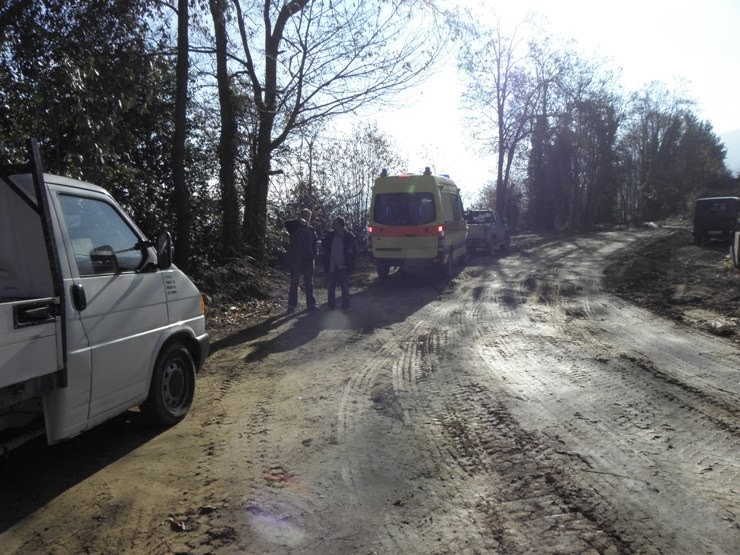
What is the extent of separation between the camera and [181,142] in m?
10.7

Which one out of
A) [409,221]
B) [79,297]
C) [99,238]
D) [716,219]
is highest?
[409,221]

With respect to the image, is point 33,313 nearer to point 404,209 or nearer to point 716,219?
point 404,209

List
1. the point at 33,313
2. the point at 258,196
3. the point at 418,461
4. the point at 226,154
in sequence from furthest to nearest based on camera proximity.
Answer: the point at 258,196 → the point at 226,154 → the point at 418,461 → the point at 33,313

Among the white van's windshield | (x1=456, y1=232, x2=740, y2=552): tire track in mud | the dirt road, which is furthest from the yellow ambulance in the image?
the dirt road

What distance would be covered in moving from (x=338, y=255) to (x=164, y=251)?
6.06 m

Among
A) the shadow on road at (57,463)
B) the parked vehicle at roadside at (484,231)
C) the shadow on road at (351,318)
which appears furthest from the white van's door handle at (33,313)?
the parked vehicle at roadside at (484,231)

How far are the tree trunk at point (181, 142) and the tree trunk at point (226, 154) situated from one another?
168 centimetres

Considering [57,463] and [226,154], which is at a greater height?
[226,154]

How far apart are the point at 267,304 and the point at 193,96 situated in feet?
17.9

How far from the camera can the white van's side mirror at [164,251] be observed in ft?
14.7

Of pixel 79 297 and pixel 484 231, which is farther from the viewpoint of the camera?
pixel 484 231

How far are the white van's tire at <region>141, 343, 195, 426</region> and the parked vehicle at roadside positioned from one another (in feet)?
57.3

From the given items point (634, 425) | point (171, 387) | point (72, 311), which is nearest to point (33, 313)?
point (72, 311)

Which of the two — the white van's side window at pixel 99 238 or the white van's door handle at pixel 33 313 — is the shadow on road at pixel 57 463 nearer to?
the white van's door handle at pixel 33 313
